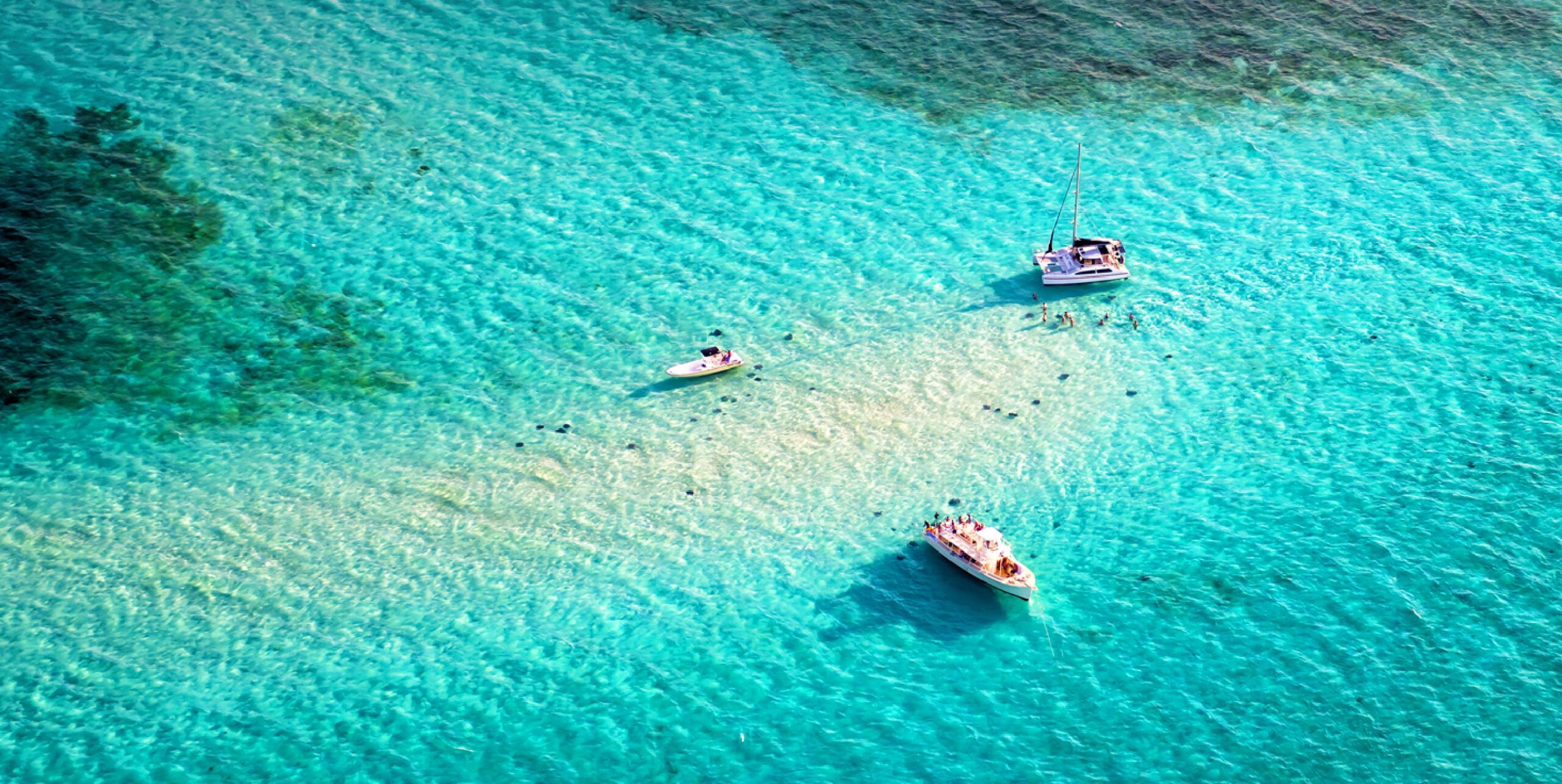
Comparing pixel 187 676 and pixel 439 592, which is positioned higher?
pixel 439 592

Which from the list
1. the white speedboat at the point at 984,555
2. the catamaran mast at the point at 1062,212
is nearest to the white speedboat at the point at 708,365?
the white speedboat at the point at 984,555

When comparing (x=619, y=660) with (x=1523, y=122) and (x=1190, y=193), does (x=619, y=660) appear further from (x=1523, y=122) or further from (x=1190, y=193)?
(x=1523, y=122)

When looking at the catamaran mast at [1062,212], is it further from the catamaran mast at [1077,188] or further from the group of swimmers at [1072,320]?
the group of swimmers at [1072,320]

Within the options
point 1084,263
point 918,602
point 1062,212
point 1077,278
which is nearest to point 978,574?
point 918,602

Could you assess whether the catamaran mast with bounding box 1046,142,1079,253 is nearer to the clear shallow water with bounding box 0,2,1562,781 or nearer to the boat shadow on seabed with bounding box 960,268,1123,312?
the clear shallow water with bounding box 0,2,1562,781

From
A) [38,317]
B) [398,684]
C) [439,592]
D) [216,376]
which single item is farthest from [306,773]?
[38,317]

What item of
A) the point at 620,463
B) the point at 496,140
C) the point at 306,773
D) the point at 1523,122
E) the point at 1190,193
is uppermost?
the point at 1523,122

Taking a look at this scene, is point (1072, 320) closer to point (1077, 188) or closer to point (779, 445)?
point (1077, 188)
